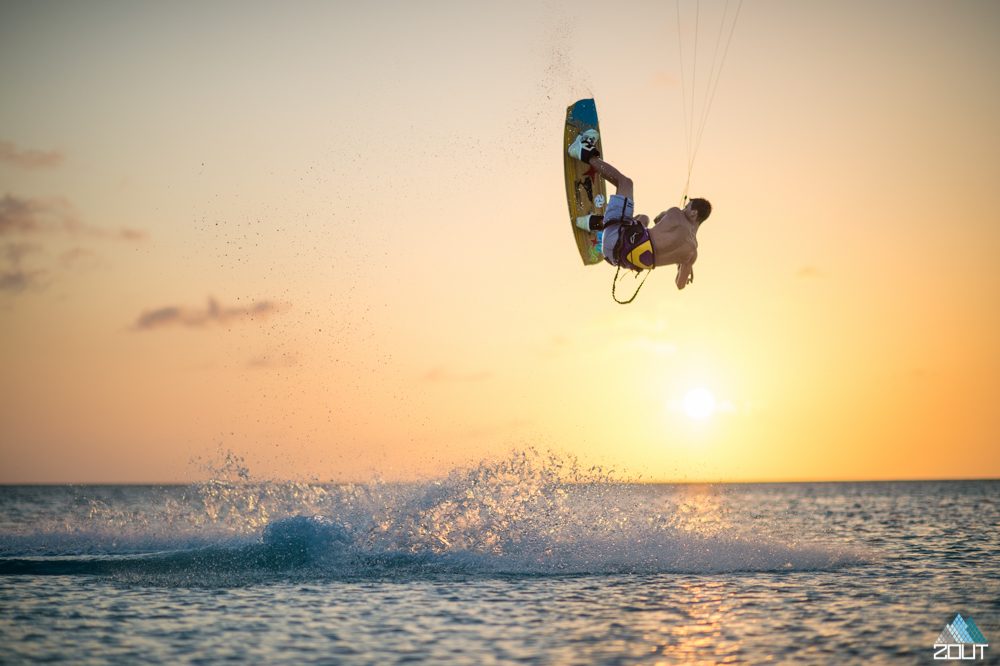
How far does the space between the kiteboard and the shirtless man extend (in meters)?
1.96

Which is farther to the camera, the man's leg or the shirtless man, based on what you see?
the man's leg

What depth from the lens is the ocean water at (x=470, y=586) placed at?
847 cm

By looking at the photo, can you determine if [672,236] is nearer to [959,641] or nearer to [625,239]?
[625,239]

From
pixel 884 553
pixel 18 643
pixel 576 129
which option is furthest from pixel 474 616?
pixel 884 553

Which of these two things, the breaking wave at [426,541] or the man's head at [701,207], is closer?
the man's head at [701,207]

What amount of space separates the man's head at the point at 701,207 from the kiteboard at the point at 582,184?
2.53 meters

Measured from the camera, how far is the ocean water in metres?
8.47

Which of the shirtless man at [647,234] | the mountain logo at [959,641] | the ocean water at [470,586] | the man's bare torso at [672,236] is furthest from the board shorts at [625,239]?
the mountain logo at [959,641]

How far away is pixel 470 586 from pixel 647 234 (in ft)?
19.8

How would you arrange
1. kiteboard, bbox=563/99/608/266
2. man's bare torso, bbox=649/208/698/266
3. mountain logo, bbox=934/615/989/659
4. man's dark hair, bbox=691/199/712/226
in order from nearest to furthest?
A: mountain logo, bbox=934/615/989/659, man's bare torso, bbox=649/208/698/266, man's dark hair, bbox=691/199/712/226, kiteboard, bbox=563/99/608/266

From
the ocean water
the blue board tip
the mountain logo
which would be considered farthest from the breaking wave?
the blue board tip

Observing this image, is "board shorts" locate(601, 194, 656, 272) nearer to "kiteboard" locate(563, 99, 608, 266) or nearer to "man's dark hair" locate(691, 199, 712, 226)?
"man's dark hair" locate(691, 199, 712, 226)

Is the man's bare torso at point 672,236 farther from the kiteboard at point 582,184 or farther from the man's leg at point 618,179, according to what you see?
the kiteboard at point 582,184

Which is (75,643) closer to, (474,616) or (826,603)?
(474,616)
